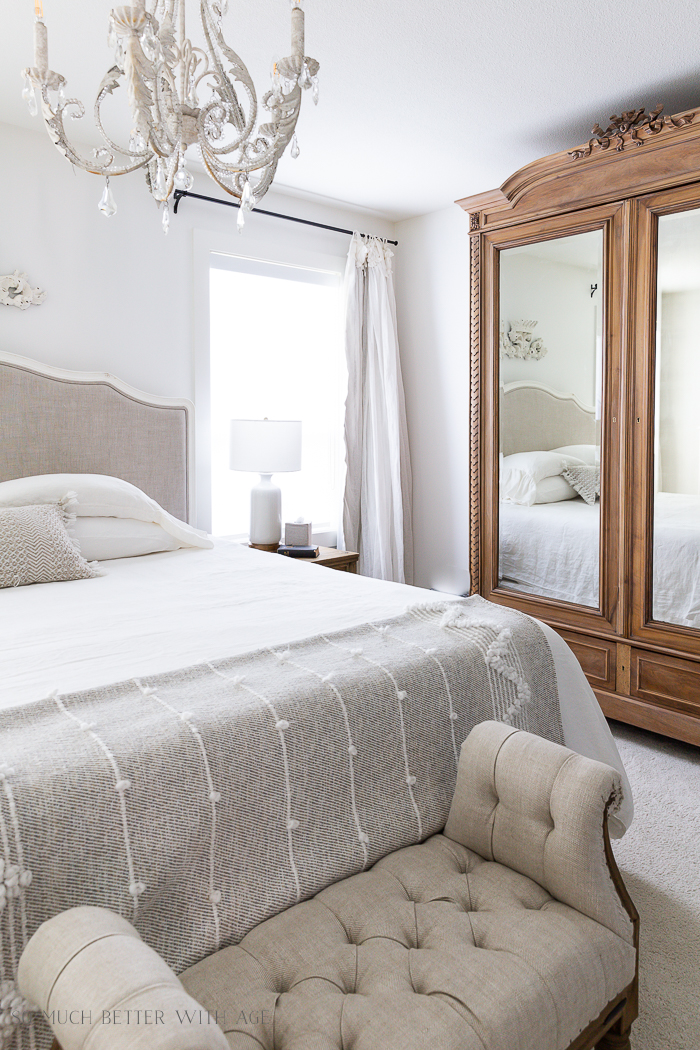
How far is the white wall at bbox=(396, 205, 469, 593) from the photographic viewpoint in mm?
4191

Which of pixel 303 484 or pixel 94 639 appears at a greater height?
pixel 303 484

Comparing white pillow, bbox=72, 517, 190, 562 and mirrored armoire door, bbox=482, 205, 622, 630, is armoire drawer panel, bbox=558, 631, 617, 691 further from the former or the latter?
white pillow, bbox=72, 517, 190, 562

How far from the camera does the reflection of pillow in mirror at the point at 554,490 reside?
3213mm

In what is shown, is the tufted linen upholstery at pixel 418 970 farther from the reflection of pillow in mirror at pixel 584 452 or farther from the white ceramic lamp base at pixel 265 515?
the white ceramic lamp base at pixel 265 515

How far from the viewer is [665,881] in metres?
2.02

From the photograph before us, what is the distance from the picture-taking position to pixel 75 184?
10.6 ft

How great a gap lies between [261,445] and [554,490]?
4.66 ft

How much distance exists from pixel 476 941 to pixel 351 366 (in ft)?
11.4

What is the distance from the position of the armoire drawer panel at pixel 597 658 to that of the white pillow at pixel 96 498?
5.53ft

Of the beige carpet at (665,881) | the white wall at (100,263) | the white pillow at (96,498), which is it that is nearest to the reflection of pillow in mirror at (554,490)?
the beige carpet at (665,881)

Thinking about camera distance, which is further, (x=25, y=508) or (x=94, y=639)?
(x=25, y=508)

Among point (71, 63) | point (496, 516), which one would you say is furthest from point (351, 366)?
point (71, 63)

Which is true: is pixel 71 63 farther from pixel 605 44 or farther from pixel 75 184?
pixel 605 44

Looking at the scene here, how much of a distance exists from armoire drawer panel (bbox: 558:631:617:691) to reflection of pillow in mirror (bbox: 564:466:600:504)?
24.1 inches
